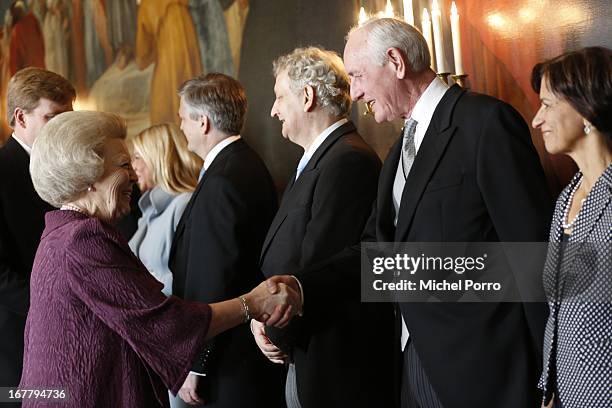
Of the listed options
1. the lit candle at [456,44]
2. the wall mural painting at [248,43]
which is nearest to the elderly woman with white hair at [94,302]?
the lit candle at [456,44]

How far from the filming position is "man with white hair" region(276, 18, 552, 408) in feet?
9.32

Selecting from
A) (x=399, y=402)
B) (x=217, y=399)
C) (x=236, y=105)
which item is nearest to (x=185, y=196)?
(x=236, y=105)

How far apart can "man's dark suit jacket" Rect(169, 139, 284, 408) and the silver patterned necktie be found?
3.96 ft

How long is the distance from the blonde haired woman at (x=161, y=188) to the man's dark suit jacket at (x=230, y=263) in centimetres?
86

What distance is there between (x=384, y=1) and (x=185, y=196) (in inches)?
71.9

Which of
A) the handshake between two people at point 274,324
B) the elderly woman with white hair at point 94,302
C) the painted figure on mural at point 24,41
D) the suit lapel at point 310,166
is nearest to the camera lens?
the elderly woman with white hair at point 94,302

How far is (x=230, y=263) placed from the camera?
13.8 ft

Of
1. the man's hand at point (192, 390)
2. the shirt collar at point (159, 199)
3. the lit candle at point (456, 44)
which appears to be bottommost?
the man's hand at point (192, 390)

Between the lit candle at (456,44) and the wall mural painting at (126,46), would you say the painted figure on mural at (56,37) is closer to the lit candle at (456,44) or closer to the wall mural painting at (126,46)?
the wall mural painting at (126,46)

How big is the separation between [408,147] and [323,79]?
923 millimetres

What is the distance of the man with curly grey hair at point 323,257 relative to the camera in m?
3.69

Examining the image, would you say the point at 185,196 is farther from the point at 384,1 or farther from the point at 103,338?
the point at 103,338

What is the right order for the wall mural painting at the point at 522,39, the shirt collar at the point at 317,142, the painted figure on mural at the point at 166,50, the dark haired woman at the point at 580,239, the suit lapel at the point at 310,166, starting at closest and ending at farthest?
1. the dark haired woman at the point at 580,239
2. the wall mural painting at the point at 522,39
3. the suit lapel at the point at 310,166
4. the shirt collar at the point at 317,142
5. the painted figure on mural at the point at 166,50

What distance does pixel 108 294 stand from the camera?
281 centimetres
